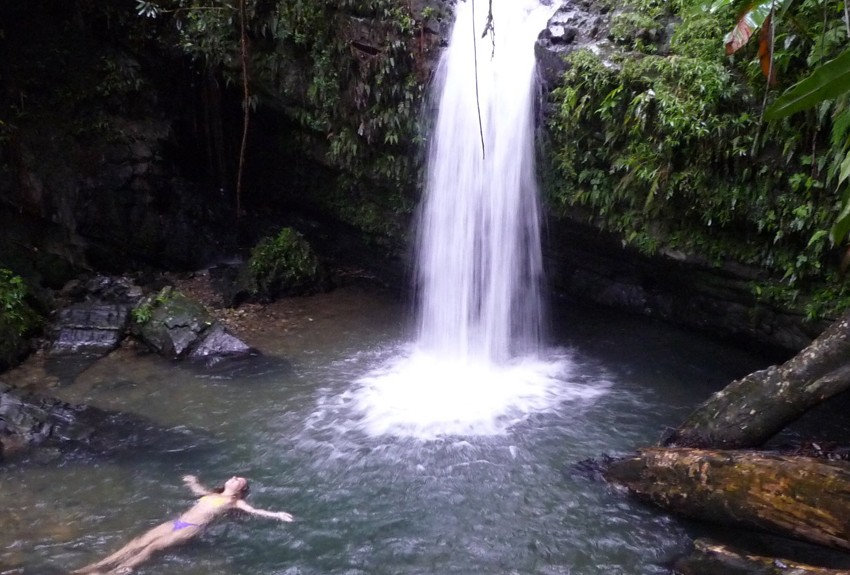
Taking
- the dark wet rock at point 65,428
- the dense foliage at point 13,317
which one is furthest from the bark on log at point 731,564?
the dense foliage at point 13,317

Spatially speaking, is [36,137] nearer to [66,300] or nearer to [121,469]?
[66,300]

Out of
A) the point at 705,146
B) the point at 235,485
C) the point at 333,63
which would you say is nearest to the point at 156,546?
the point at 235,485

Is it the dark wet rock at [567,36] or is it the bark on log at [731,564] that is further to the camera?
the dark wet rock at [567,36]

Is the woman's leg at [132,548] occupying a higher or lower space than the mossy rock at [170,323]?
lower

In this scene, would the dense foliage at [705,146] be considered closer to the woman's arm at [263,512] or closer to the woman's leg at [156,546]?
the woman's arm at [263,512]

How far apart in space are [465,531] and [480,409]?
1913 millimetres

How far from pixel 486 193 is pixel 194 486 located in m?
4.41

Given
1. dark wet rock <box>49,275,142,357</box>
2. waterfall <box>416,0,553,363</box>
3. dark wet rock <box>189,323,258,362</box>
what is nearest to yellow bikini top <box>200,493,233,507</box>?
dark wet rock <box>189,323,258,362</box>

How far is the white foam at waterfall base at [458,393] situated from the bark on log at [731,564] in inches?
83.6

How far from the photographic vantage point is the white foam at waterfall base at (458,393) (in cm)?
589

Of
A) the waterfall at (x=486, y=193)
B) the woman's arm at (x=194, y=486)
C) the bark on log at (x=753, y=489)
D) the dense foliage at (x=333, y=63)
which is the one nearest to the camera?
the bark on log at (x=753, y=489)

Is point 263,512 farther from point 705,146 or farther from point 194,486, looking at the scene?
point 705,146

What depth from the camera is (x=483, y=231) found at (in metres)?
7.55

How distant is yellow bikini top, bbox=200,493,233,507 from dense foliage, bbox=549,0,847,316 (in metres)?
4.37
